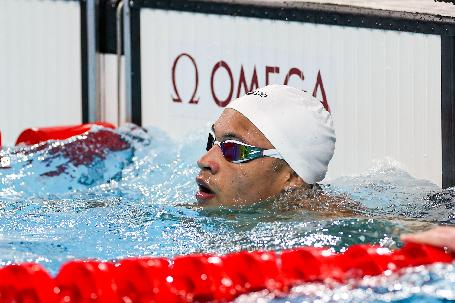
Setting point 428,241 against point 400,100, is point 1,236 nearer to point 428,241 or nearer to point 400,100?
point 428,241

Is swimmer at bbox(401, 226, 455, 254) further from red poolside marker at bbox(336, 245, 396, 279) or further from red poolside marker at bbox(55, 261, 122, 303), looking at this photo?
red poolside marker at bbox(55, 261, 122, 303)

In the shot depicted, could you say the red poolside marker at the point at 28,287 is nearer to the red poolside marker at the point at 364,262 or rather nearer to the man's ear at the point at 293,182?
the red poolside marker at the point at 364,262

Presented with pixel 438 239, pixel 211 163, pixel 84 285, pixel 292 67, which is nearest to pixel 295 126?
pixel 211 163

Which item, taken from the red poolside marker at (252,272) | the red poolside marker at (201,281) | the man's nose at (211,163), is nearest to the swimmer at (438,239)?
the red poolside marker at (252,272)

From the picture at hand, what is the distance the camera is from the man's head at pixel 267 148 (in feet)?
11.8

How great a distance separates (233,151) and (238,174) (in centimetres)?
8

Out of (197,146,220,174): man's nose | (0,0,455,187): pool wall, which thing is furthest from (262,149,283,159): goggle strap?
(0,0,455,187): pool wall

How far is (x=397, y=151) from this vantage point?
4594mm

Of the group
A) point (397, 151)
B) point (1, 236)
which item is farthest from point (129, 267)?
point (397, 151)

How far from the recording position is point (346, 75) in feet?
15.5

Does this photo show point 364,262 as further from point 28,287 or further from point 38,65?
point 38,65

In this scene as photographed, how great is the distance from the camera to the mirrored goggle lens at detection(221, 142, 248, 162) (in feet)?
11.9

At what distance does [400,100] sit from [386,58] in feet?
0.63

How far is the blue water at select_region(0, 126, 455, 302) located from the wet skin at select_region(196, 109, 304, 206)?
62mm
